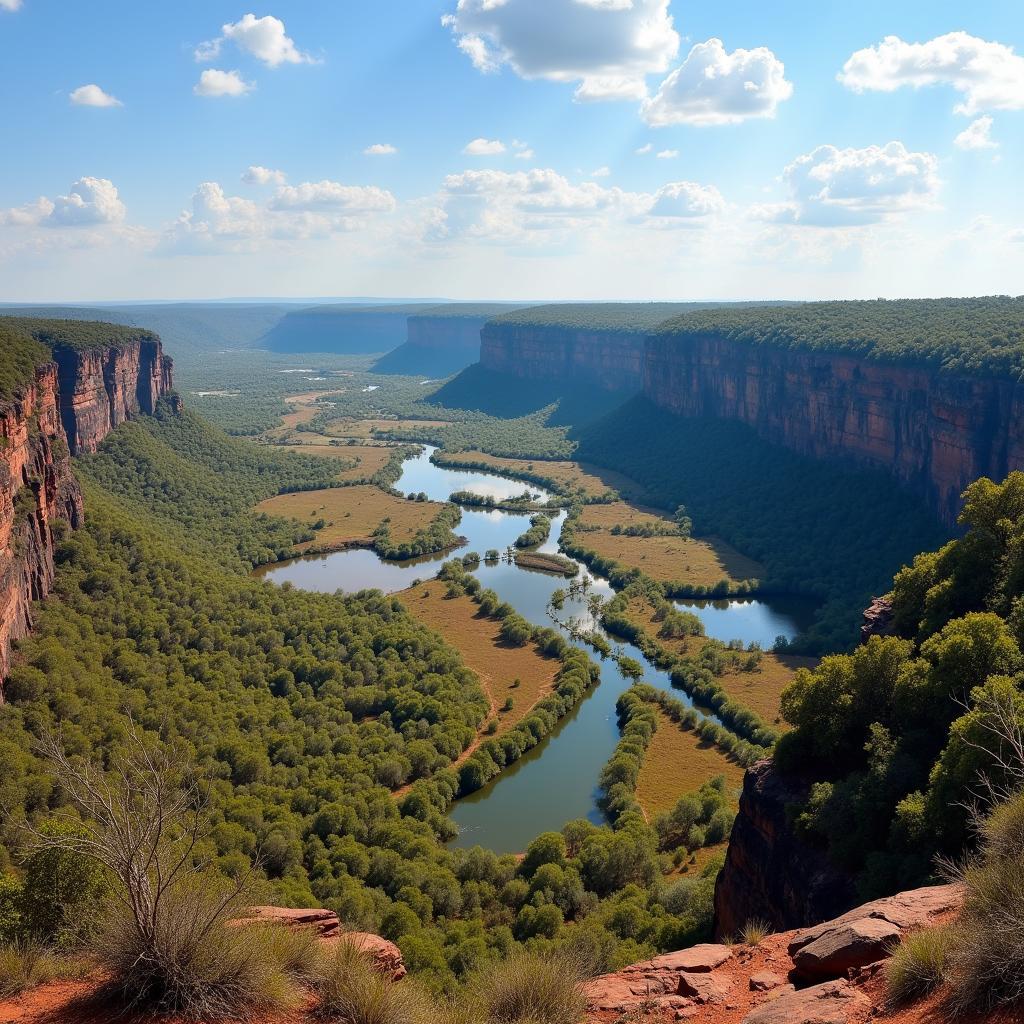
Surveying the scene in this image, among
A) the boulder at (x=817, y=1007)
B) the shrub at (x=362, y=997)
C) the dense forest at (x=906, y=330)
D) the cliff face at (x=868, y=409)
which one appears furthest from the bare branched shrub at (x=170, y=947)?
the dense forest at (x=906, y=330)

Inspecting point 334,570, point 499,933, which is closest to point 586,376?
point 334,570

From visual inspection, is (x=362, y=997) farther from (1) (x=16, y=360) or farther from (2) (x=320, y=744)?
(1) (x=16, y=360)

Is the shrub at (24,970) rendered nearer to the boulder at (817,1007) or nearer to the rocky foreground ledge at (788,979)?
the rocky foreground ledge at (788,979)

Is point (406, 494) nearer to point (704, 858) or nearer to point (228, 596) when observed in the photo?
point (228, 596)

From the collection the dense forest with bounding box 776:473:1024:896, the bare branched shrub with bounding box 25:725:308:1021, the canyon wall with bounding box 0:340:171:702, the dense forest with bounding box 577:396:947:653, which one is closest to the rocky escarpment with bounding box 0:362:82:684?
the canyon wall with bounding box 0:340:171:702

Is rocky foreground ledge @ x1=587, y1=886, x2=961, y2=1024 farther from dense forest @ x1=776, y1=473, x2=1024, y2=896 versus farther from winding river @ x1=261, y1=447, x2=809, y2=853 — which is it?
winding river @ x1=261, y1=447, x2=809, y2=853
